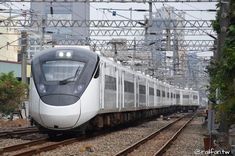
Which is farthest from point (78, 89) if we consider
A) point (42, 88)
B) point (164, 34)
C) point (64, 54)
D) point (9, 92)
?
point (164, 34)

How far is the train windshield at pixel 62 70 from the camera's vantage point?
18547 millimetres

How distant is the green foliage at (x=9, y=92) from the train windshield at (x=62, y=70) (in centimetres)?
1735

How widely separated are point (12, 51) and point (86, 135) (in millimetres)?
61318

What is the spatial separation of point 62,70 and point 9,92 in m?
17.8

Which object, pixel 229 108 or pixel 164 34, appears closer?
pixel 229 108

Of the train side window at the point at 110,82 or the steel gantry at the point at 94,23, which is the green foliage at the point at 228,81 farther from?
the steel gantry at the point at 94,23

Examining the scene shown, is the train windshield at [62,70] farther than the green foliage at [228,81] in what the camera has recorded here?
Yes

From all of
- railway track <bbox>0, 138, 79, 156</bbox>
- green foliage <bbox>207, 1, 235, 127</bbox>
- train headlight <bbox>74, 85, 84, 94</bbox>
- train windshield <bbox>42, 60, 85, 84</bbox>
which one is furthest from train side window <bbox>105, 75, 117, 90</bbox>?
green foliage <bbox>207, 1, 235, 127</bbox>

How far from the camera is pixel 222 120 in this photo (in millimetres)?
15945

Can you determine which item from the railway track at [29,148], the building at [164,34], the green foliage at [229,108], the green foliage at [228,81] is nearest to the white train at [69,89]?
the railway track at [29,148]

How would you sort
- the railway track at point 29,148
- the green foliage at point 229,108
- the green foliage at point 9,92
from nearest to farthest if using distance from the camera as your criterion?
the green foliage at point 229,108 → the railway track at point 29,148 → the green foliage at point 9,92

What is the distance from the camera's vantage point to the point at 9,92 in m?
35.8

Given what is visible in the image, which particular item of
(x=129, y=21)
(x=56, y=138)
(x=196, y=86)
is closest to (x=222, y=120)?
(x=56, y=138)

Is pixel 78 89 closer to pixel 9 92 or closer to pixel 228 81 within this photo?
pixel 228 81
